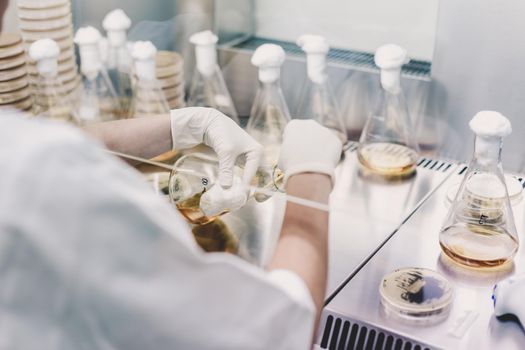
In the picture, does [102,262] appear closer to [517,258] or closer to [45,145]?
[45,145]

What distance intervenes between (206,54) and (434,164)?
596 mm

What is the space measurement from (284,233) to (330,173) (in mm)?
151

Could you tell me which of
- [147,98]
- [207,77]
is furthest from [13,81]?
[207,77]

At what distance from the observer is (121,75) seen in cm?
177

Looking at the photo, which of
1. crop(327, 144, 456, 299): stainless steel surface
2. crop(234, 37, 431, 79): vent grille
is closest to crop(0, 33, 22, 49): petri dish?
crop(234, 37, 431, 79): vent grille

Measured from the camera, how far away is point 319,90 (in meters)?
1.57

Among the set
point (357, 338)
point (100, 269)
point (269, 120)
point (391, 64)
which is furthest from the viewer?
point (391, 64)

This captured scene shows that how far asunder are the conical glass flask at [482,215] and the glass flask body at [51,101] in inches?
36.8

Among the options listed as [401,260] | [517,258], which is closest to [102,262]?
[401,260]

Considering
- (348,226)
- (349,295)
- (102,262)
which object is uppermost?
(102,262)

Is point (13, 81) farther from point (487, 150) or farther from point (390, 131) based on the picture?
point (487, 150)

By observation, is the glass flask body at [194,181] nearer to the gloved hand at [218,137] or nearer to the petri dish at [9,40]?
the gloved hand at [218,137]

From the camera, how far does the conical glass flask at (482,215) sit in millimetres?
1180

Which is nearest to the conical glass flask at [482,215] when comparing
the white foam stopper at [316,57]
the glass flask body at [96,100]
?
the white foam stopper at [316,57]
